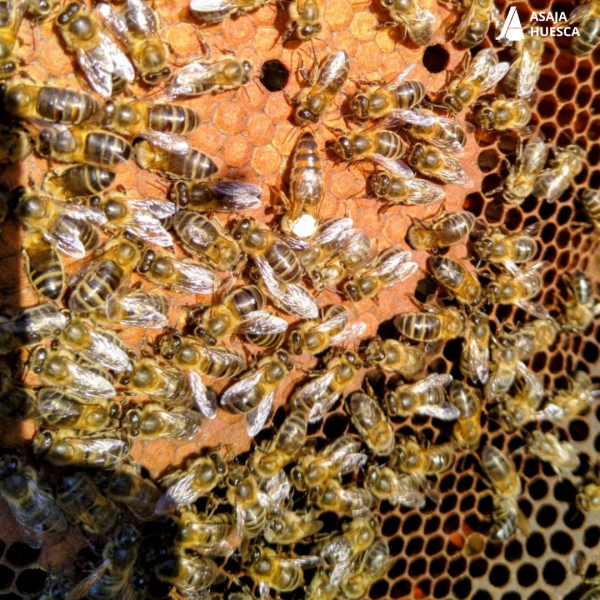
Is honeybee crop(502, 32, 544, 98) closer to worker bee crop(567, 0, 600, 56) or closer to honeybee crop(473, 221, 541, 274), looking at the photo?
worker bee crop(567, 0, 600, 56)

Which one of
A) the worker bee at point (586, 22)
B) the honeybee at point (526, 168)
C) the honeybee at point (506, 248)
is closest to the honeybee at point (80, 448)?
the honeybee at point (506, 248)

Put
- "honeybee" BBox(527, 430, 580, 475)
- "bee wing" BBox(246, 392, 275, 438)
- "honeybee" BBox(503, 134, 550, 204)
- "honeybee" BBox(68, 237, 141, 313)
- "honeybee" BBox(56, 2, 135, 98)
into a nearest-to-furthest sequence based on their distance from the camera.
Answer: "honeybee" BBox(56, 2, 135, 98), "honeybee" BBox(68, 237, 141, 313), "bee wing" BBox(246, 392, 275, 438), "honeybee" BBox(503, 134, 550, 204), "honeybee" BBox(527, 430, 580, 475)

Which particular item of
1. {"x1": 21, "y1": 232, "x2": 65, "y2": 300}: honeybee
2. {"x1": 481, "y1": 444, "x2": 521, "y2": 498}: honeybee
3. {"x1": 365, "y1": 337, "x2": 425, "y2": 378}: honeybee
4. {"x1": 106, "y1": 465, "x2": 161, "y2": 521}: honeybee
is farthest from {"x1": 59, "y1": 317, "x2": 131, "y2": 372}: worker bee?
{"x1": 481, "y1": 444, "x2": 521, "y2": 498}: honeybee

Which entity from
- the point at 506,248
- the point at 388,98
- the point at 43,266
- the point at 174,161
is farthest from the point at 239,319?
the point at 506,248

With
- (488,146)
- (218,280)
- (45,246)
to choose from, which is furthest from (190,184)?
(488,146)

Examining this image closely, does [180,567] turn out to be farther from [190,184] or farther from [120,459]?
[190,184]

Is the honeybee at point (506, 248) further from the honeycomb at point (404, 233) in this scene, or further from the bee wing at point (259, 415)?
the bee wing at point (259, 415)
